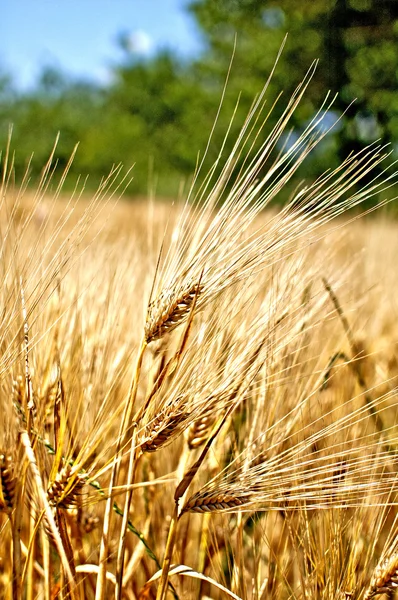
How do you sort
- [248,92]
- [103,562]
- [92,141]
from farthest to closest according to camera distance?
[92,141]
[248,92]
[103,562]

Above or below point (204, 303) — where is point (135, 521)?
below

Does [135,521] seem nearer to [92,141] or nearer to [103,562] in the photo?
[103,562]

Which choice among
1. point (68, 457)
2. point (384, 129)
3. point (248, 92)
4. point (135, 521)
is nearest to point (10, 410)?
point (68, 457)

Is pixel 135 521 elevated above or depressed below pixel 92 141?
below

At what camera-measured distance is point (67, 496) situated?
46 cm

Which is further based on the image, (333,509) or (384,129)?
(384,129)


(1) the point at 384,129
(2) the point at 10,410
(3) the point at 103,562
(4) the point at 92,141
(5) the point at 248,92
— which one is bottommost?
(3) the point at 103,562

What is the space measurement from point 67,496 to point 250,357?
0.18 meters

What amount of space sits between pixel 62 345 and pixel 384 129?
1.91 ft

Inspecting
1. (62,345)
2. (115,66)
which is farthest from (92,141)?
(62,345)

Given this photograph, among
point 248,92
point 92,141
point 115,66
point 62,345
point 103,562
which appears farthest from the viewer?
point 92,141

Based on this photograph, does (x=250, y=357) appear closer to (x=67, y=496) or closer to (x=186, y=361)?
(x=186, y=361)

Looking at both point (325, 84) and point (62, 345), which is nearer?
point (62, 345)

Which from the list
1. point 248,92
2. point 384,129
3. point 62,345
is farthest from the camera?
point 248,92
